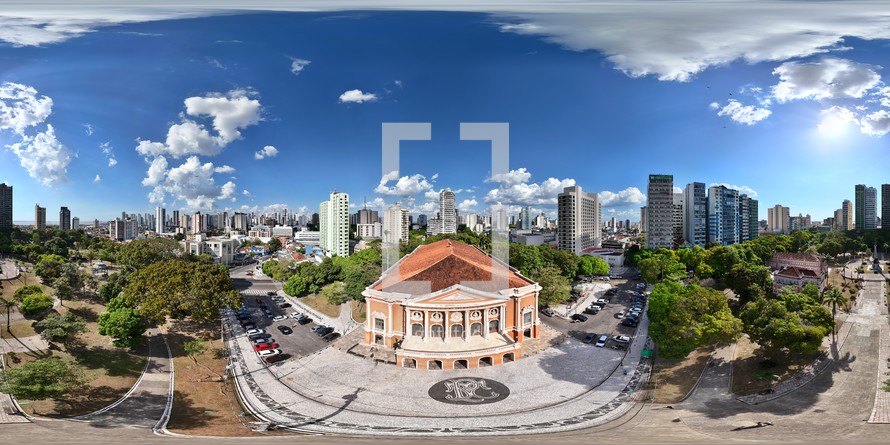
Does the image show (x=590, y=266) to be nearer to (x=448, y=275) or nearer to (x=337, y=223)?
(x=448, y=275)

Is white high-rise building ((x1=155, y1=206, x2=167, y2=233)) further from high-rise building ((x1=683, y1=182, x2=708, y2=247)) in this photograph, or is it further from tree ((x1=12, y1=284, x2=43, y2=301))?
high-rise building ((x1=683, y1=182, x2=708, y2=247))

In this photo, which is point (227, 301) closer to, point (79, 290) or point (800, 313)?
point (79, 290)

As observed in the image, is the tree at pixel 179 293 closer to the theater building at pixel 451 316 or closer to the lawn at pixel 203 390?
the lawn at pixel 203 390

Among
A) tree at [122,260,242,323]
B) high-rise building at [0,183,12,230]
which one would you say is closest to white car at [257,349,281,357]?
tree at [122,260,242,323]

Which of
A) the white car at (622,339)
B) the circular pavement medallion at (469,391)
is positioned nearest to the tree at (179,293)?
the circular pavement medallion at (469,391)

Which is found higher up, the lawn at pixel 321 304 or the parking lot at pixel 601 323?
the lawn at pixel 321 304
